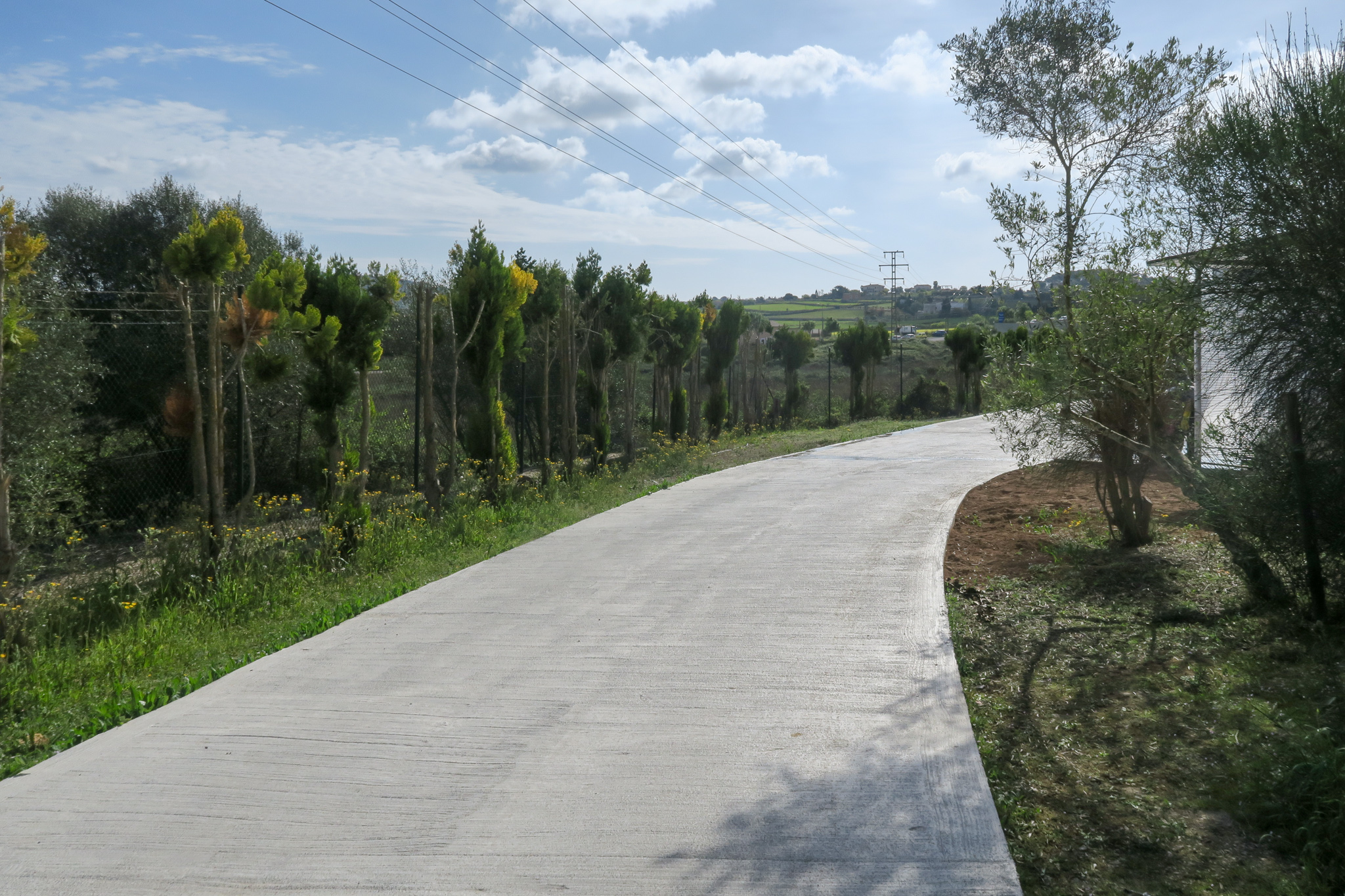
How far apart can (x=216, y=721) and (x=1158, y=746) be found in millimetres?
4656

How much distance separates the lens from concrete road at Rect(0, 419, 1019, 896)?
346cm

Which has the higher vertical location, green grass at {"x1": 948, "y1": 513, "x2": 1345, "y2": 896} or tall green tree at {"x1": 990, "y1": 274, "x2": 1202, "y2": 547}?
tall green tree at {"x1": 990, "y1": 274, "x2": 1202, "y2": 547}

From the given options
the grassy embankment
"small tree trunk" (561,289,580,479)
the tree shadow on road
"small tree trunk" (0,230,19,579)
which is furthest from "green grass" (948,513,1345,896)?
"small tree trunk" (561,289,580,479)

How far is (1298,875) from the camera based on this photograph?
133 inches

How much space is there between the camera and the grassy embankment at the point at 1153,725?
11.6 feet

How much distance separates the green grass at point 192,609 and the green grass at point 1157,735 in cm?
451

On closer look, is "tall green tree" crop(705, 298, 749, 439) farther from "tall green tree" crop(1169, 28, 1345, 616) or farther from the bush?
"tall green tree" crop(1169, 28, 1345, 616)

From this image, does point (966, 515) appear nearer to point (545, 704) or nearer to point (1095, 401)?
point (1095, 401)

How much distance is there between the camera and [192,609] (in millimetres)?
7207

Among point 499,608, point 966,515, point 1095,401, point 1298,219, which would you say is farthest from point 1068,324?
point 499,608

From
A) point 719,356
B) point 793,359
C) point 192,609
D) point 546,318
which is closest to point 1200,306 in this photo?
point 192,609

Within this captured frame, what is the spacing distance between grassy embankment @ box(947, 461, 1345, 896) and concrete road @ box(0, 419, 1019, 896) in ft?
0.87

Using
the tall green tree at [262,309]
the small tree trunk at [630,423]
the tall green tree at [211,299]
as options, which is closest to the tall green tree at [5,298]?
the tall green tree at [211,299]

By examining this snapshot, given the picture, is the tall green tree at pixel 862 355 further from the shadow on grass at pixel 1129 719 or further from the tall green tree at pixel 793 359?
the shadow on grass at pixel 1129 719
